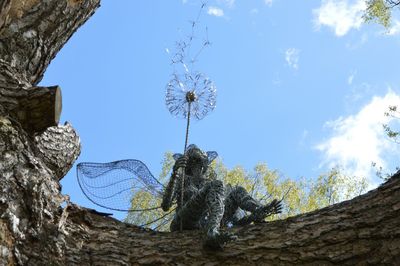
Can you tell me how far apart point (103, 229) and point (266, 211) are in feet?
3.90

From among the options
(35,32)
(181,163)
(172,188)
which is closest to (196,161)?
(181,163)

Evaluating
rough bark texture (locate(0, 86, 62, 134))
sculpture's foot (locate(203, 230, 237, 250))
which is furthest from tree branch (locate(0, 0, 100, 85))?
sculpture's foot (locate(203, 230, 237, 250))

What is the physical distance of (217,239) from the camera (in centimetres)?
343

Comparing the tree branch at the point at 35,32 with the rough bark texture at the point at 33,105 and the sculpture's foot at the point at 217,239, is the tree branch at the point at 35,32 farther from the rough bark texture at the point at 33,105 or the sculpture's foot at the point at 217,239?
the sculpture's foot at the point at 217,239

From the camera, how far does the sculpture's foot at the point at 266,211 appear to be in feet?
12.9

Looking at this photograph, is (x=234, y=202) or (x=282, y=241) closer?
(x=282, y=241)

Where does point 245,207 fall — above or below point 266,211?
above

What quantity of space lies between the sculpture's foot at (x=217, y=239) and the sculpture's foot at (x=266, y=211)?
0.54m

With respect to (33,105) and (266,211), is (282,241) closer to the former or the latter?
(266,211)

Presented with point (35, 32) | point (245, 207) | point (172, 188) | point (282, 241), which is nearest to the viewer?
point (282, 241)

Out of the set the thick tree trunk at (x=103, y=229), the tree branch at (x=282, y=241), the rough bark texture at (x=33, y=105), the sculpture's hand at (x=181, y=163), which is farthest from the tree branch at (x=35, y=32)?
the tree branch at (x=282, y=241)

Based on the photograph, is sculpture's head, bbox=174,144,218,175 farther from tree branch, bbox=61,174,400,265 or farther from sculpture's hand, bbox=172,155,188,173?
tree branch, bbox=61,174,400,265

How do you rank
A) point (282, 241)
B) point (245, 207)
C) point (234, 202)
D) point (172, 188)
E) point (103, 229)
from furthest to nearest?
point (172, 188)
point (234, 202)
point (245, 207)
point (103, 229)
point (282, 241)

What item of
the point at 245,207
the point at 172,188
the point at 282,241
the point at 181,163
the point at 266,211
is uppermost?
the point at 181,163
